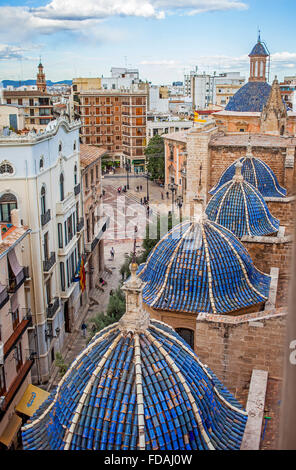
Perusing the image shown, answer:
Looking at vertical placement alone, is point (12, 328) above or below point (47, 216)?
below

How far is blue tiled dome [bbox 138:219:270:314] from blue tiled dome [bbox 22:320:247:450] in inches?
198

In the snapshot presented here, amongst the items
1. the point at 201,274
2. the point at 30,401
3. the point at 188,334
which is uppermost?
the point at 201,274

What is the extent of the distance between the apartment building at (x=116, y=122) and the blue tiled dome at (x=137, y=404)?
6336 centimetres

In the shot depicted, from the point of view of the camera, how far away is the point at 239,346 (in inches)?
515

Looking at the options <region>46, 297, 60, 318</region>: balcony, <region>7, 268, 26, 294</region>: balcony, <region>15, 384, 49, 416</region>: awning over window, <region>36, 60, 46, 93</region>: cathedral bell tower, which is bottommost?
<region>15, 384, 49, 416</region>: awning over window

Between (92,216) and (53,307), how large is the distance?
1072cm

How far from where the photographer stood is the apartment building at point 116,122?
7075 centimetres

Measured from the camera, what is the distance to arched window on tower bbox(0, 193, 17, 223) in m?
19.8

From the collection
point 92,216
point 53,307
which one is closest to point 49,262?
point 53,307

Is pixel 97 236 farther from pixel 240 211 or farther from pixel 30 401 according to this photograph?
pixel 30 401

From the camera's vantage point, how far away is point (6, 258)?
17.3 metres

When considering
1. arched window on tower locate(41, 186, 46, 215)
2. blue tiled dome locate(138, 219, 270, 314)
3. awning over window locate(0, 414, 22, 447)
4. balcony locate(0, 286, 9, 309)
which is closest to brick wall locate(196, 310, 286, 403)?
blue tiled dome locate(138, 219, 270, 314)

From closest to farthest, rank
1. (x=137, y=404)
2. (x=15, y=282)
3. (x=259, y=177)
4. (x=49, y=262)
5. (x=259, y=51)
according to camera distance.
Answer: (x=137, y=404), (x=15, y=282), (x=49, y=262), (x=259, y=177), (x=259, y=51)

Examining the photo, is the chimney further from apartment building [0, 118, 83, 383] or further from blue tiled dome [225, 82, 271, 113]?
blue tiled dome [225, 82, 271, 113]
